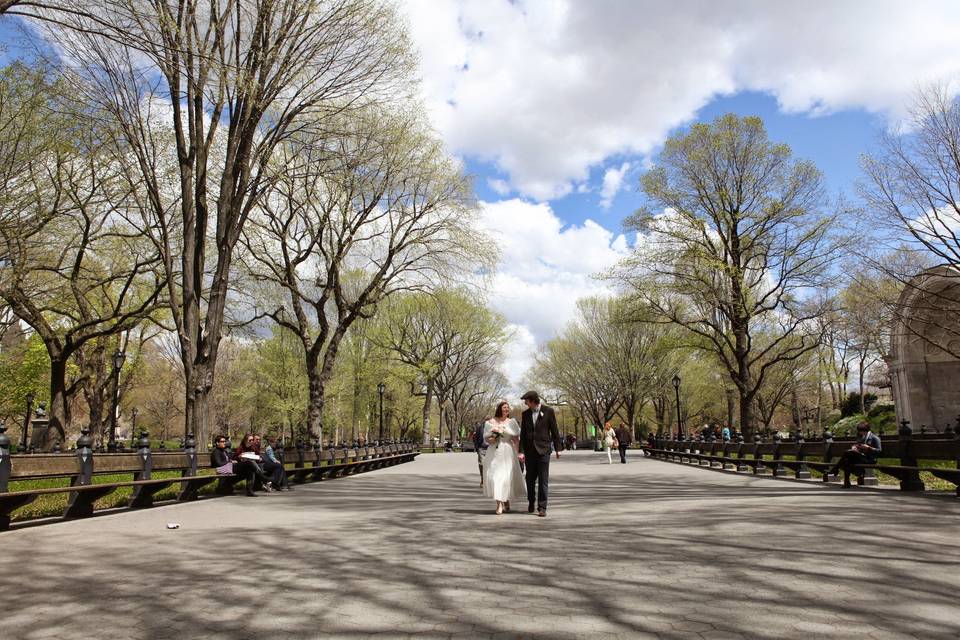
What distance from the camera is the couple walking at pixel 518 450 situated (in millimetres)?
9086

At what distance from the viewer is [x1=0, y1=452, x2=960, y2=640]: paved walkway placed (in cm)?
366

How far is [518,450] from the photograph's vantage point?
9.57 m

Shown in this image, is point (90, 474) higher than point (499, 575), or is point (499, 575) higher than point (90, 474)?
point (90, 474)

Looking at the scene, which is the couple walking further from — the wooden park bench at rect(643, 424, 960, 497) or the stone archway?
the stone archway

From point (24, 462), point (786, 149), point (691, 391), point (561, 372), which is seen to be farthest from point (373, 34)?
point (691, 391)

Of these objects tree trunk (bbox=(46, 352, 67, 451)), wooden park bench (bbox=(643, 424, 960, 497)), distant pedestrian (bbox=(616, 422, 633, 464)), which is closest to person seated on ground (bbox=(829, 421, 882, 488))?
wooden park bench (bbox=(643, 424, 960, 497))

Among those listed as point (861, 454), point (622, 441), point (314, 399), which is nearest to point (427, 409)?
point (622, 441)

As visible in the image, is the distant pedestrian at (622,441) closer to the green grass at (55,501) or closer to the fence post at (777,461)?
the fence post at (777,461)

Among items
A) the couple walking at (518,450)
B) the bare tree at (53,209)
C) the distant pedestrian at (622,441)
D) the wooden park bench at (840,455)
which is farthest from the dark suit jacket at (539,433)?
the distant pedestrian at (622,441)

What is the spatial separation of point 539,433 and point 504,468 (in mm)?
789

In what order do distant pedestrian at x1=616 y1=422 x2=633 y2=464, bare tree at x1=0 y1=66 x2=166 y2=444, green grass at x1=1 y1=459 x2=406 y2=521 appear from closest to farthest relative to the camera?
green grass at x1=1 y1=459 x2=406 y2=521
bare tree at x1=0 y1=66 x2=166 y2=444
distant pedestrian at x1=616 y1=422 x2=633 y2=464

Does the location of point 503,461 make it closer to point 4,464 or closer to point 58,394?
point 4,464

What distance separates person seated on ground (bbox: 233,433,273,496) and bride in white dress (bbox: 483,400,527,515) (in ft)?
20.0

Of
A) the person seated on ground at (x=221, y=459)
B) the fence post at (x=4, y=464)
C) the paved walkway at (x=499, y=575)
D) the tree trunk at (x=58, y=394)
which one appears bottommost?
the paved walkway at (x=499, y=575)
